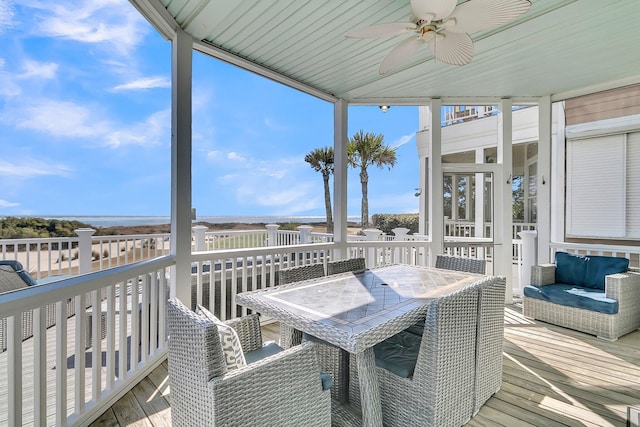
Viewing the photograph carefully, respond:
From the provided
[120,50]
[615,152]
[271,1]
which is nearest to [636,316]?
[615,152]

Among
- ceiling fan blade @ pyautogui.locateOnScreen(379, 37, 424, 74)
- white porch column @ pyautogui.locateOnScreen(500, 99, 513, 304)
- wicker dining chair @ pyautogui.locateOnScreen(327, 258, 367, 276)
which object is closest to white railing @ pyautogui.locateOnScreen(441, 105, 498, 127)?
white porch column @ pyautogui.locateOnScreen(500, 99, 513, 304)

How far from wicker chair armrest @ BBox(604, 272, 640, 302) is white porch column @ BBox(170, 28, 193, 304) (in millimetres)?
4240

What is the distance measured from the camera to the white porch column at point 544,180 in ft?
14.5

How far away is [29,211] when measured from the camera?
2.38 metres

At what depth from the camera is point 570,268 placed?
386cm

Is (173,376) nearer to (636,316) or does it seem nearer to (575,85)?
(636,316)

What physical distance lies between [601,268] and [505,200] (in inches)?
52.3

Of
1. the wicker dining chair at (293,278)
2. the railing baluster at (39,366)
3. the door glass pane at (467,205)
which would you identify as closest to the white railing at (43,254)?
the railing baluster at (39,366)

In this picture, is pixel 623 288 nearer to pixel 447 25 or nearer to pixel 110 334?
pixel 447 25

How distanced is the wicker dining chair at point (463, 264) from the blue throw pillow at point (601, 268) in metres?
1.69

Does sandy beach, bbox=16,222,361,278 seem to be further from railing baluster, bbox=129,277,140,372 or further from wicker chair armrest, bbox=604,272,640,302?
wicker chair armrest, bbox=604,272,640,302

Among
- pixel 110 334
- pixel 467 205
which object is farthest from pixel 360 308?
pixel 467 205

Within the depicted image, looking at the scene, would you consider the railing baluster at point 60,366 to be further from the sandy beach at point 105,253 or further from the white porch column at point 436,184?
the white porch column at point 436,184

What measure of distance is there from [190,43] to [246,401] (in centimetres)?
291
